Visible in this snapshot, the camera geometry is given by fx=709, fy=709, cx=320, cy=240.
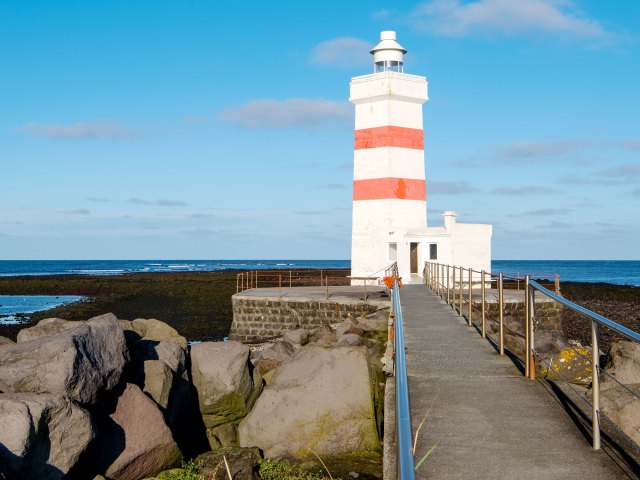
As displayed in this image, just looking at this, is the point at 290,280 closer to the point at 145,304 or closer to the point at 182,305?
the point at 182,305

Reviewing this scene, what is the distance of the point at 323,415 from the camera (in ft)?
24.3

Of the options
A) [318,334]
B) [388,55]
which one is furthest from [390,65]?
[318,334]

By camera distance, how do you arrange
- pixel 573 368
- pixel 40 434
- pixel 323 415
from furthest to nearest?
pixel 573 368, pixel 323 415, pixel 40 434

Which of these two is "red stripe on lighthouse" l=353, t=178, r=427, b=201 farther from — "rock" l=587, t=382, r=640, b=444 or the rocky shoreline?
"rock" l=587, t=382, r=640, b=444

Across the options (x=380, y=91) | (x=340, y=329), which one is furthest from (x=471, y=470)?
(x=380, y=91)

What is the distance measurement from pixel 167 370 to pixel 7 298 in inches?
1633

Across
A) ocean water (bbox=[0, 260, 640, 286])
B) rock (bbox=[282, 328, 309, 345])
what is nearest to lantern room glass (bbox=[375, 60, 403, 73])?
rock (bbox=[282, 328, 309, 345])

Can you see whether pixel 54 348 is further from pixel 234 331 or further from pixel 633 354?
pixel 234 331

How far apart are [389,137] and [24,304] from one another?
86.0 ft

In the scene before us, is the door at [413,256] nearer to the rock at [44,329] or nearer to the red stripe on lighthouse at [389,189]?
the red stripe on lighthouse at [389,189]

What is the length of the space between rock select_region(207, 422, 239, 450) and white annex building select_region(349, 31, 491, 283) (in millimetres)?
15207

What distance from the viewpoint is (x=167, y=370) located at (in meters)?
8.40

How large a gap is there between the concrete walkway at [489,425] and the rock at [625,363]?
2.50 meters

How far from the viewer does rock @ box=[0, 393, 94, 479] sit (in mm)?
5570
